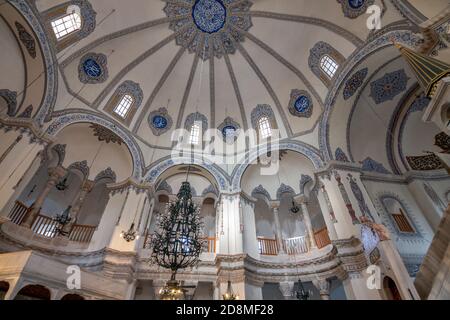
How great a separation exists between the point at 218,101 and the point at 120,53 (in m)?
5.85

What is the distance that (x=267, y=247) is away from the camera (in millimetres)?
11469

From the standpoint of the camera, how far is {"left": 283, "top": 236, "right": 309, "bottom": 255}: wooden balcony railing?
11.1 metres

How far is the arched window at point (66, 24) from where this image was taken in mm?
9484

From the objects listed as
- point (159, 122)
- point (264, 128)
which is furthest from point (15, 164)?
point (264, 128)

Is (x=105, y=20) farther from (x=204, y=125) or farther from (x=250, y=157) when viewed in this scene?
(x=250, y=157)

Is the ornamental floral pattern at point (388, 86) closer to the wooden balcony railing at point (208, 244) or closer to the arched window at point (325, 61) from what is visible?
the arched window at point (325, 61)

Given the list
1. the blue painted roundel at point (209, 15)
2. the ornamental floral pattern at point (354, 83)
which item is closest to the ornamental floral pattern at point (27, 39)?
the blue painted roundel at point (209, 15)

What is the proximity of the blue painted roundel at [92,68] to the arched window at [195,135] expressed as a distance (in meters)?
5.55

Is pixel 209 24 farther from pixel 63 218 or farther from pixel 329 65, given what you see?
pixel 63 218

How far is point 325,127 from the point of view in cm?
1112

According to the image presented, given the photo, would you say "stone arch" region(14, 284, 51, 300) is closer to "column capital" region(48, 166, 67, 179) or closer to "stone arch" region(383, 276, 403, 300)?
"column capital" region(48, 166, 67, 179)

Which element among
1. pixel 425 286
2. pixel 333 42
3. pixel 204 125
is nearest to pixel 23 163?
pixel 204 125

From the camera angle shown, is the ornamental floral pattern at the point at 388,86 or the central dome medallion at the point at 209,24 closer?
the ornamental floral pattern at the point at 388,86

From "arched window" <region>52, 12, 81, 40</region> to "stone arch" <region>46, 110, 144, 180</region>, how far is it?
318 cm
